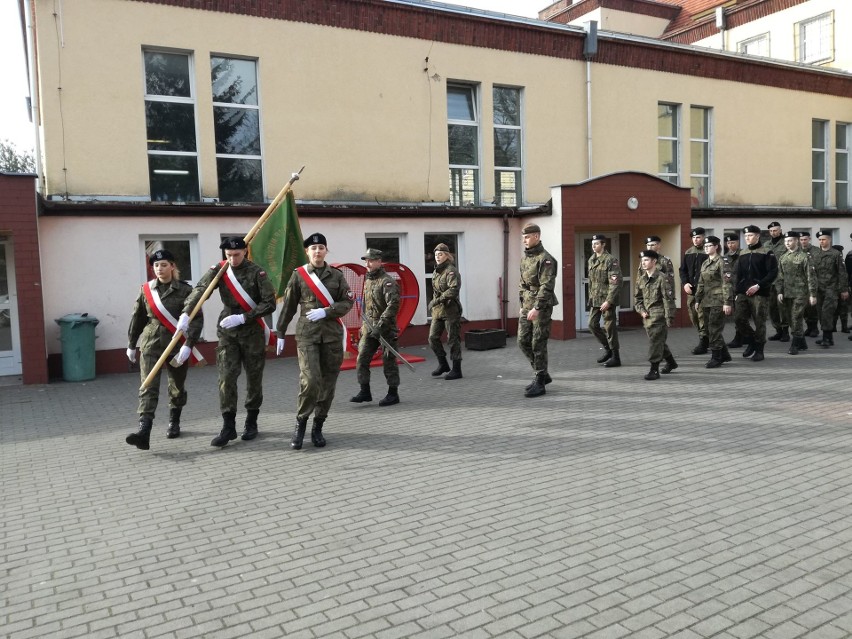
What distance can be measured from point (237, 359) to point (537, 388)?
391 centimetres

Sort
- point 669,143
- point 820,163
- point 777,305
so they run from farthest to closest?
point 820,163, point 669,143, point 777,305

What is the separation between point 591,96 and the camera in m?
17.3

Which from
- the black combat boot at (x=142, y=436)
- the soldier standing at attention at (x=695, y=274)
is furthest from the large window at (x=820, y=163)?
the black combat boot at (x=142, y=436)

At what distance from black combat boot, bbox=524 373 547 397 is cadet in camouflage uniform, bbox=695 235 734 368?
339 centimetres

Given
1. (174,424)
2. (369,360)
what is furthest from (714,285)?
(174,424)

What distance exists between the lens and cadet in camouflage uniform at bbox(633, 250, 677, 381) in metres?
10.2

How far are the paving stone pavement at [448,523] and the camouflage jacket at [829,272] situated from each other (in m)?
5.79

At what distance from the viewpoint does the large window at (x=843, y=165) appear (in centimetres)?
2212

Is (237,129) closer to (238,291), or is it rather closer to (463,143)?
(463,143)

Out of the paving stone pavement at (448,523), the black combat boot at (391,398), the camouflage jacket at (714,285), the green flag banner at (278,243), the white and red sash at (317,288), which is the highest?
the green flag banner at (278,243)

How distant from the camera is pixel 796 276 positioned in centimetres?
1266

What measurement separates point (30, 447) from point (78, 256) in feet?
18.2

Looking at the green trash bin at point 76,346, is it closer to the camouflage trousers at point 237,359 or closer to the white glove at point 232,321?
the camouflage trousers at point 237,359

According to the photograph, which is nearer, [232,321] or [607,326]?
[232,321]
